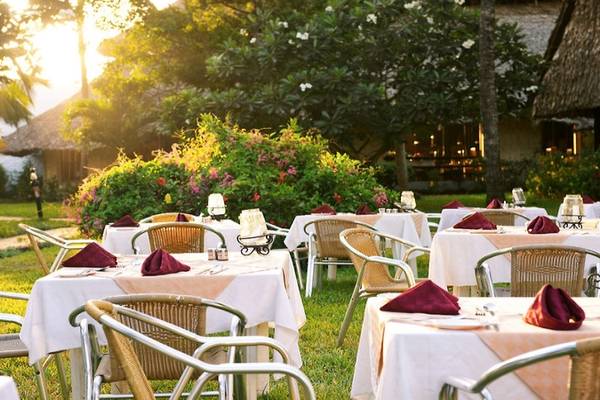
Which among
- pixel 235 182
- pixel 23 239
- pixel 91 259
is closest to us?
pixel 91 259

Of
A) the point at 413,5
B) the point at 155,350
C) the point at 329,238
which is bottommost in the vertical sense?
the point at 329,238

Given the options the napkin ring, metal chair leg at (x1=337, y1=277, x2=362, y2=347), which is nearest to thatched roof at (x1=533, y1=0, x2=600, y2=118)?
metal chair leg at (x1=337, y1=277, x2=362, y2=347)

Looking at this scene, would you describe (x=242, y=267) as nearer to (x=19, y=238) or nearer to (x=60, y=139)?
(x=19, y=238)

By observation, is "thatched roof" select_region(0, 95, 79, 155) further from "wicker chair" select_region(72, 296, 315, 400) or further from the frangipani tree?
"wicker chair" select_region(72, 296, 315, 400)

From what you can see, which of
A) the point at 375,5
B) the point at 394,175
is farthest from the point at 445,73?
the point at 394,175

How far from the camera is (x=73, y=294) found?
200 inches

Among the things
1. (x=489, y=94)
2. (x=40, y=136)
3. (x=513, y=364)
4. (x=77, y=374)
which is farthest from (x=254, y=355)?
(x=40, y=136)

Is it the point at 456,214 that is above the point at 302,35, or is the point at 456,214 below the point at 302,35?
below

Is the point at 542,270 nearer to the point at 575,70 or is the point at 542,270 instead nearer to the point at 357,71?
the point at 575,70

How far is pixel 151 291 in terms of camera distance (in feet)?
16.8

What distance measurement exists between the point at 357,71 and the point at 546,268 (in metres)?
16.2

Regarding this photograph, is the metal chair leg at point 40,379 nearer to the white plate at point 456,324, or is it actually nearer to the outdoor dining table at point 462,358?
the outdoor dining table at point 462,358

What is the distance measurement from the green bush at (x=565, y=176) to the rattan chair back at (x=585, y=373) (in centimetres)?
1901

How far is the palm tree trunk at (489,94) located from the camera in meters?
19.4
